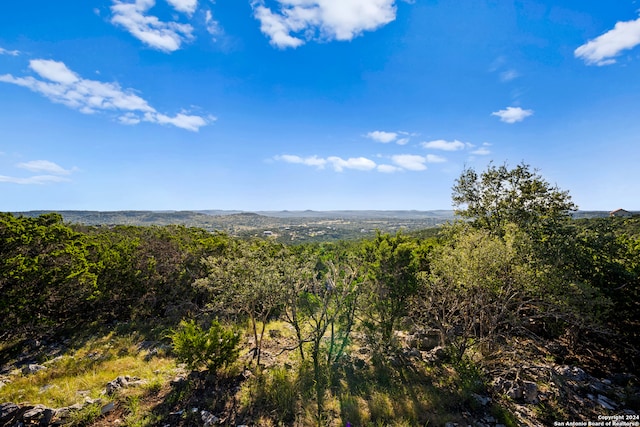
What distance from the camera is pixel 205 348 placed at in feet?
34.9

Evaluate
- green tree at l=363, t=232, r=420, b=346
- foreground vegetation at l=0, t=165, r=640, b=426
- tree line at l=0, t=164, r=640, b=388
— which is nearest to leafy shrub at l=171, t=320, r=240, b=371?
foreground vegetation at l=0, t=165, r=640, b=426

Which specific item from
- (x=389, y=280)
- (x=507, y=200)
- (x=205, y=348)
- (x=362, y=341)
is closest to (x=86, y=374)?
(x=205, y=348)

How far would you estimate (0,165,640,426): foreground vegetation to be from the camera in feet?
30.6

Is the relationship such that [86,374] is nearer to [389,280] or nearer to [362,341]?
[362,341]

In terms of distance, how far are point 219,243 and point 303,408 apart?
16092 millimetres

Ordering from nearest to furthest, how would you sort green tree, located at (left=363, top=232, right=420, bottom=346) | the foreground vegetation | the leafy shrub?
1. the foreground vegetation
2. the leafy shrub
3. green tree, located at (left=363, top=232, right=420, bottom=346)

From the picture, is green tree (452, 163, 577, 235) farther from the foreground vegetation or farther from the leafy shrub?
the leafy shrub

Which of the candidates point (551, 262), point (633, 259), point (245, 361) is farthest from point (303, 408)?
point (633, 259)

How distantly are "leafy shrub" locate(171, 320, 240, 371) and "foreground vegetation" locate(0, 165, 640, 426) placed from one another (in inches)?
2.3

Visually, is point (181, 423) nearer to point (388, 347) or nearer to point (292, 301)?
point (292, 301)

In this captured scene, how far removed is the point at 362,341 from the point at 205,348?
866 centimetres

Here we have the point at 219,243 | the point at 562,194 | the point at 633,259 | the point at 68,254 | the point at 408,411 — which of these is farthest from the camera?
the point at 219,243

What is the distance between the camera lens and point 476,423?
8734 mm

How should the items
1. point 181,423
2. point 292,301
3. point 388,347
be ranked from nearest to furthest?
point 181,423 < point 292,301 < point 388,347
